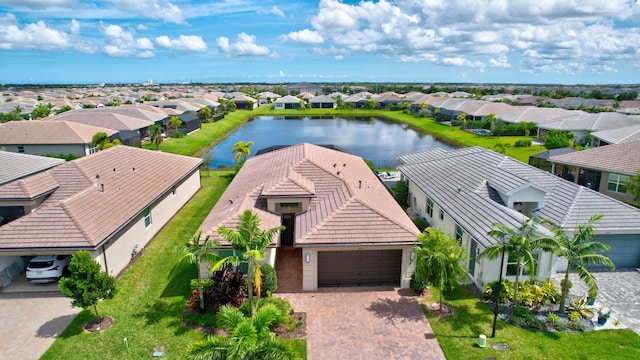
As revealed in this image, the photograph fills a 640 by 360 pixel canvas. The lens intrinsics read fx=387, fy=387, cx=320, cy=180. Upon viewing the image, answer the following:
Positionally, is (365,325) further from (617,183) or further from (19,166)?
(617,183)

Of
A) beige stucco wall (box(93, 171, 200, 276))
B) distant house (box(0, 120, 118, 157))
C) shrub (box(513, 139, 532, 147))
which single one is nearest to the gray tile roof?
beige stucco wall (box(93, 171, 200, 276))

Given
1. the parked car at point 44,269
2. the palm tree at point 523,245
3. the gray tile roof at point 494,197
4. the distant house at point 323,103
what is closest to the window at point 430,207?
the gray tile roof at point 494,197

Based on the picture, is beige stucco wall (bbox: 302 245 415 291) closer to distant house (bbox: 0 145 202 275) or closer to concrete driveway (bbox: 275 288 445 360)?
concrete driveway (bbox: 275 288 445 360)

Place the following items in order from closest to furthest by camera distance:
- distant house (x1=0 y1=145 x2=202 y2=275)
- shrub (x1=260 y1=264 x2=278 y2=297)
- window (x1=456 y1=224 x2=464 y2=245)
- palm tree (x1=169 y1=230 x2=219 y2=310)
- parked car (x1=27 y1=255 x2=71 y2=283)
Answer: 1. palm tree (x1=169 y1=230 x2=219 y2=310)
2. shrub (x1=260 y1=264 x2=278 y2=297)
3. distant house (x1=0 y1=145 x2=202 y2=275)
4. parked car (x1=27 y1=255 x2=71 y2=283)
5. window (x1=456 y1=224 x2=464 y2=245)

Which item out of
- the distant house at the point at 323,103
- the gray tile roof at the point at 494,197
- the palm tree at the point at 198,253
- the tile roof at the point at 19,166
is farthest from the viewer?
the distant house at the point at 323,103

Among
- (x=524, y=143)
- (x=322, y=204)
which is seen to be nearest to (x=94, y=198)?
(x=322, y=204)

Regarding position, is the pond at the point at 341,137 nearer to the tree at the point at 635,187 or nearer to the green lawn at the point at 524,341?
the tree at the point at 635,187
